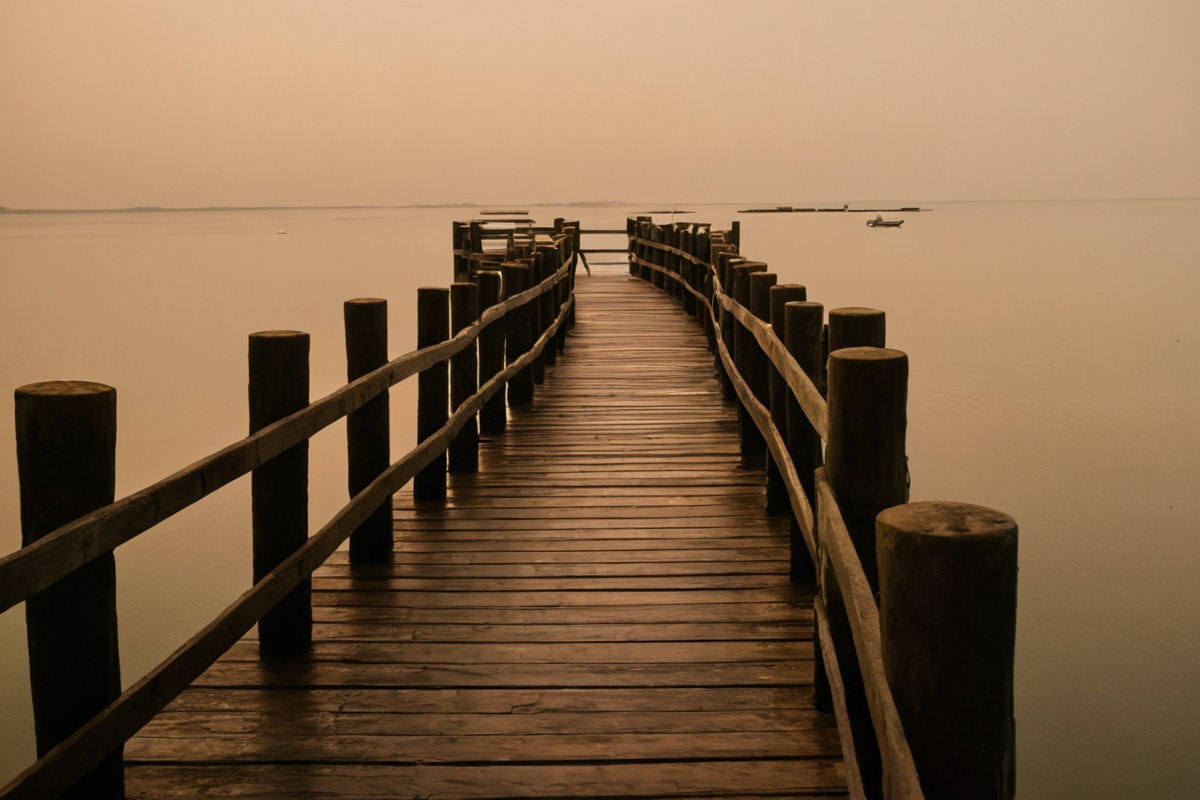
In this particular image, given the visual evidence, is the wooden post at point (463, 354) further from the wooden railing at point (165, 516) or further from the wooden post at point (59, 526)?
the wooden post at point (59, 526)

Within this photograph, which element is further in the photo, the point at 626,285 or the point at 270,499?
the point at 626,285

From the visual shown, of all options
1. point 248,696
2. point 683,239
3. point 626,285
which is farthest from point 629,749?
point 626,285

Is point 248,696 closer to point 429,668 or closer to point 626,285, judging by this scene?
point 429,668

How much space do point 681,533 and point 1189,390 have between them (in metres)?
27.4

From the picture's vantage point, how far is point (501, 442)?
8.08 m

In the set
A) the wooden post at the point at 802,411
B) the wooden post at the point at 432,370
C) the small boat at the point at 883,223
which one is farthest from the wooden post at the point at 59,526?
the small boat at the point at 883,223

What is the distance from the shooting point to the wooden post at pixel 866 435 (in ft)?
9.88

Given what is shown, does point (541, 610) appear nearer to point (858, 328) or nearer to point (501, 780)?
point (501, 780)

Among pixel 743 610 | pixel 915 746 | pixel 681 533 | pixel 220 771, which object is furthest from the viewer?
pixel 681 533

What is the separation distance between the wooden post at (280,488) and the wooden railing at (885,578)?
161 cm

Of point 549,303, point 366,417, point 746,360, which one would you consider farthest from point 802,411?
point 549,303

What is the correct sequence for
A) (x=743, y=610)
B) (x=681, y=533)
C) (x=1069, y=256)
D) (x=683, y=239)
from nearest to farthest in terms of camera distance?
(x=743, y=610), (x=681, y=533), (x=683, y=239), (x=1069, y=256)

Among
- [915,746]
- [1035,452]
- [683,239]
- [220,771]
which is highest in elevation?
[683,239]

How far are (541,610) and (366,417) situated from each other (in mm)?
1085
